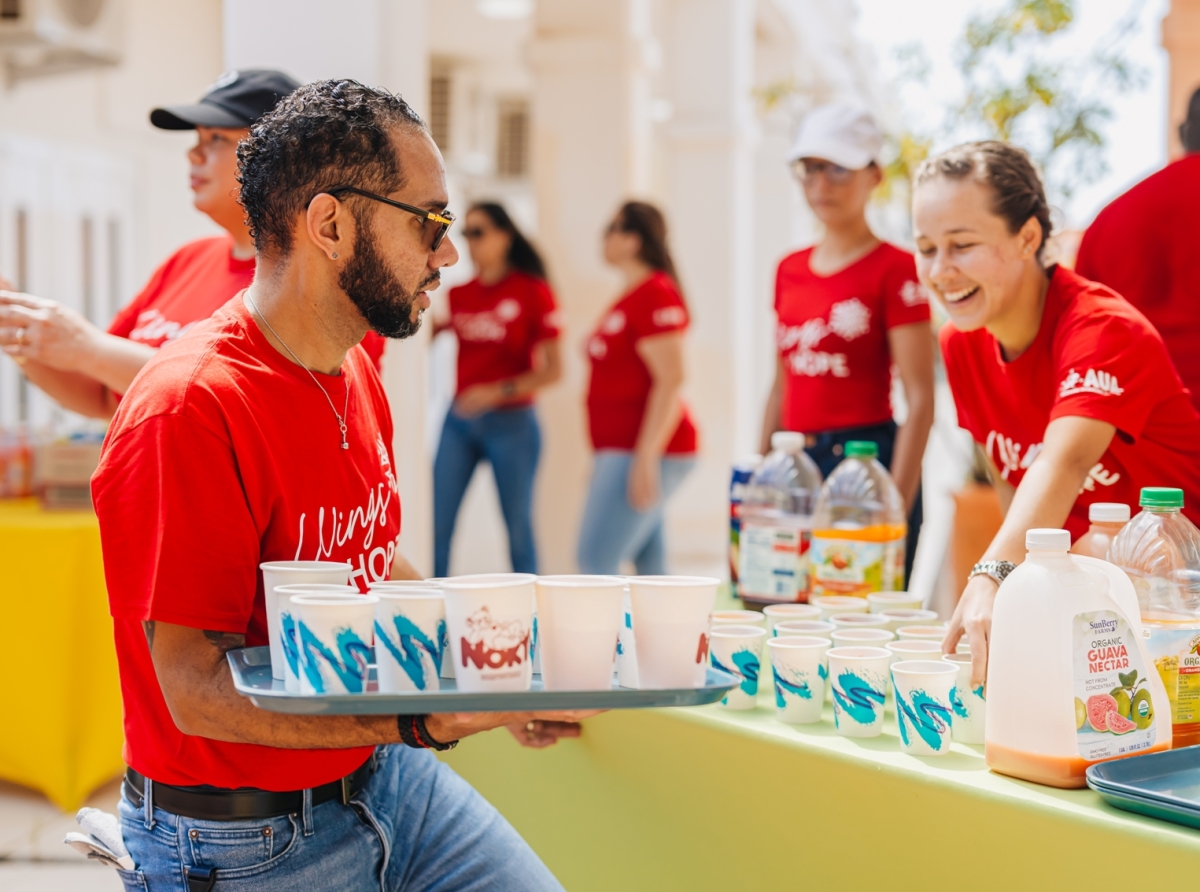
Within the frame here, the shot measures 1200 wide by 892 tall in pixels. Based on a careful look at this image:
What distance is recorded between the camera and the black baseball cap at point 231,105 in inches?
87.0

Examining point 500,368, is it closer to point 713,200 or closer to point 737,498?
point 737,498

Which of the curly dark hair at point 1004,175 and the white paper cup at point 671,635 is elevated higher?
the curly dark hair at point 1004,175

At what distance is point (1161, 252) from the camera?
8.06 ft

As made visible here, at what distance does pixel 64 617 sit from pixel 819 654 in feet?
8.30

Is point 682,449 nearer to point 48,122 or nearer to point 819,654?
point 819,654

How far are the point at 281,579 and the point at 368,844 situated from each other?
455 mm

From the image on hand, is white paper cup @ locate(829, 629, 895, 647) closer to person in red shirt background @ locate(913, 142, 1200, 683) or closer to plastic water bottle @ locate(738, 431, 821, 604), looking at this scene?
person in red shirt background @ locate(913, 142, 1200, 683)

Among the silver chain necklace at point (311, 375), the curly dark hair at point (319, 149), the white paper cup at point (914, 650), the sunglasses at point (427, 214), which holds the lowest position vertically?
the white paper cup at point (914, 650)

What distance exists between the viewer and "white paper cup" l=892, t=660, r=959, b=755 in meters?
1.48

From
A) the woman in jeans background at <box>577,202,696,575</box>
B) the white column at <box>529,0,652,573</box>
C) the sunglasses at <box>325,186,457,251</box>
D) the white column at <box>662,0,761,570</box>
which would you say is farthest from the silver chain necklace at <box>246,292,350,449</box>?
the white column at <box>662,0,761,570</box>

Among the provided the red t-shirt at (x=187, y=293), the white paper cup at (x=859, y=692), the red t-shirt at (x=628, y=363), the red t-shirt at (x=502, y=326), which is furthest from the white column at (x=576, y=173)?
the white paper cup at (x=859, y=692)

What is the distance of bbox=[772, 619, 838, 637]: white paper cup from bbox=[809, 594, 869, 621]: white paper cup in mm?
114

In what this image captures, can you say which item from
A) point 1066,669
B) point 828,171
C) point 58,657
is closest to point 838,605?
point 1066,669

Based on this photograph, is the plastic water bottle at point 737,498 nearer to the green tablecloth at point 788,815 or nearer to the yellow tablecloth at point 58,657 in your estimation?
the green tablecloth at point 788,815
